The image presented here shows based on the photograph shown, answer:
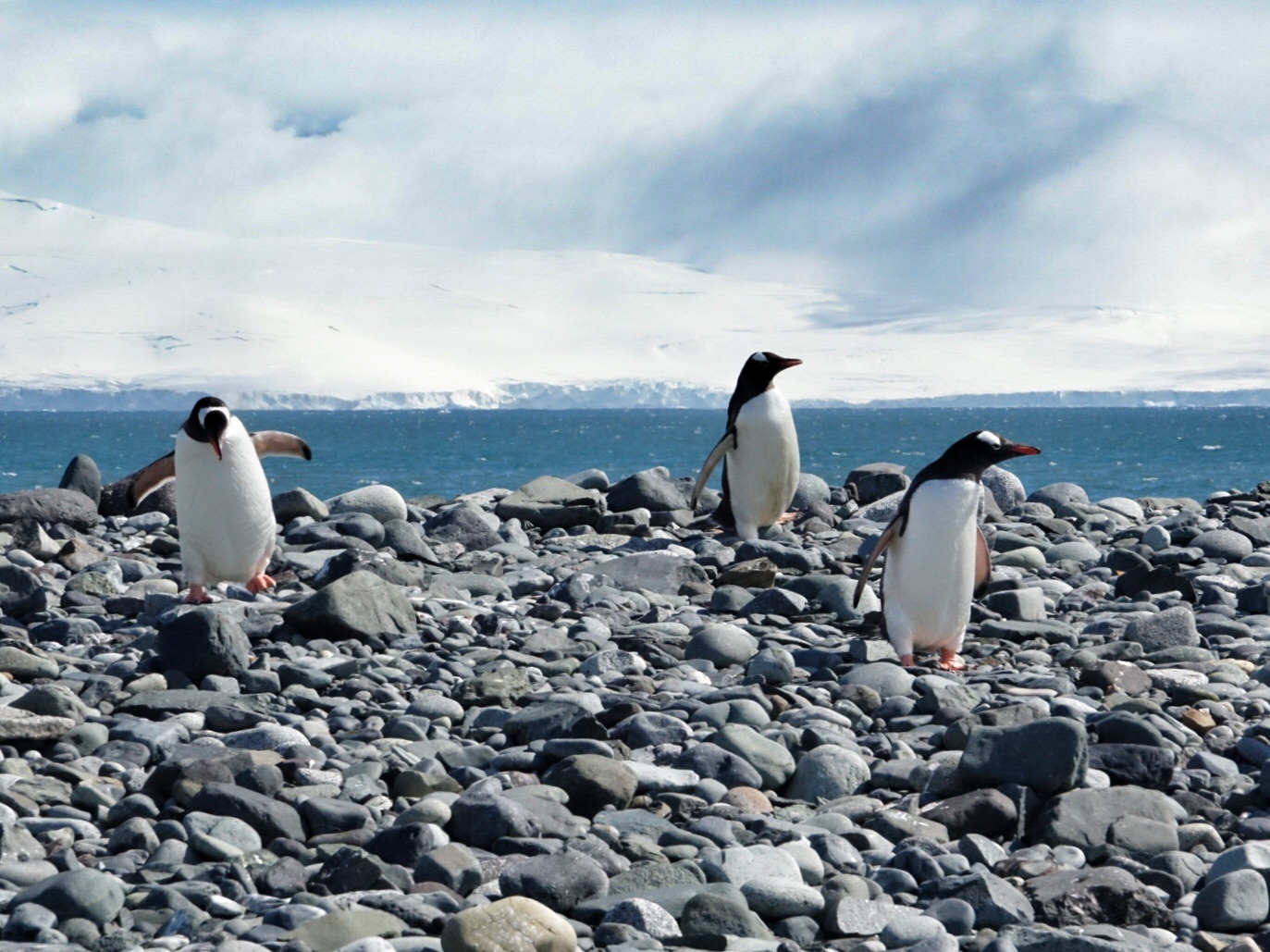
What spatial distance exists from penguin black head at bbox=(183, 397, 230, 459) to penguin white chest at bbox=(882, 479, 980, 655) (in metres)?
3.22

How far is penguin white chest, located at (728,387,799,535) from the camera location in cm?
932

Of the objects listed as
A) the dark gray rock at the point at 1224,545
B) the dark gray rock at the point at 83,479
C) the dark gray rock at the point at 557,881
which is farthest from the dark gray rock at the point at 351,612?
the dark gray rock at the point at 83,479

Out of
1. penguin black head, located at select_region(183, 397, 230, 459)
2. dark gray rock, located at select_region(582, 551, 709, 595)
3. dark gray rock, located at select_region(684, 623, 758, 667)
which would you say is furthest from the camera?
→ dark gray rock, located at select_region(582, 551, 709, 595)

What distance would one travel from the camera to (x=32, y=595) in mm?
6520

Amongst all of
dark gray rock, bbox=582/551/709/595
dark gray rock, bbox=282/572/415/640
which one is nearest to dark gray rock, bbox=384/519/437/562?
dark gray rock, bbox=582/551/709/595

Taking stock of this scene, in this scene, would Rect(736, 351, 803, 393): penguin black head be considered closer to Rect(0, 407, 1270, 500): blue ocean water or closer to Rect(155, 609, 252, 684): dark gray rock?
Rect(155, 609, 252, 684): dark gray rock

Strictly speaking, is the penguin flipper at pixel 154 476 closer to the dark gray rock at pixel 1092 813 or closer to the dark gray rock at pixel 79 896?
the dark gray rock at pixel 79 896

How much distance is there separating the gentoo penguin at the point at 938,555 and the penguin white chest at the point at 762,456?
10.6 ft

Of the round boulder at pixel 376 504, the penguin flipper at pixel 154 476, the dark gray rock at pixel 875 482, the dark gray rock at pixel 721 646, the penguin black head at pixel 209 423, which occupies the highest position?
the penguin black head at pixel 209 423

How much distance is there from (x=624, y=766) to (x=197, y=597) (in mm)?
3396

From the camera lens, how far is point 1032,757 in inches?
159

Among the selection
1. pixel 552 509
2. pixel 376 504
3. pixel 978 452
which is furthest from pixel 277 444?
pixel 978 452

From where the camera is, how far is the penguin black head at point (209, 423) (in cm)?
699

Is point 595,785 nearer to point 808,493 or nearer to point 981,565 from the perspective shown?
point 981,565
